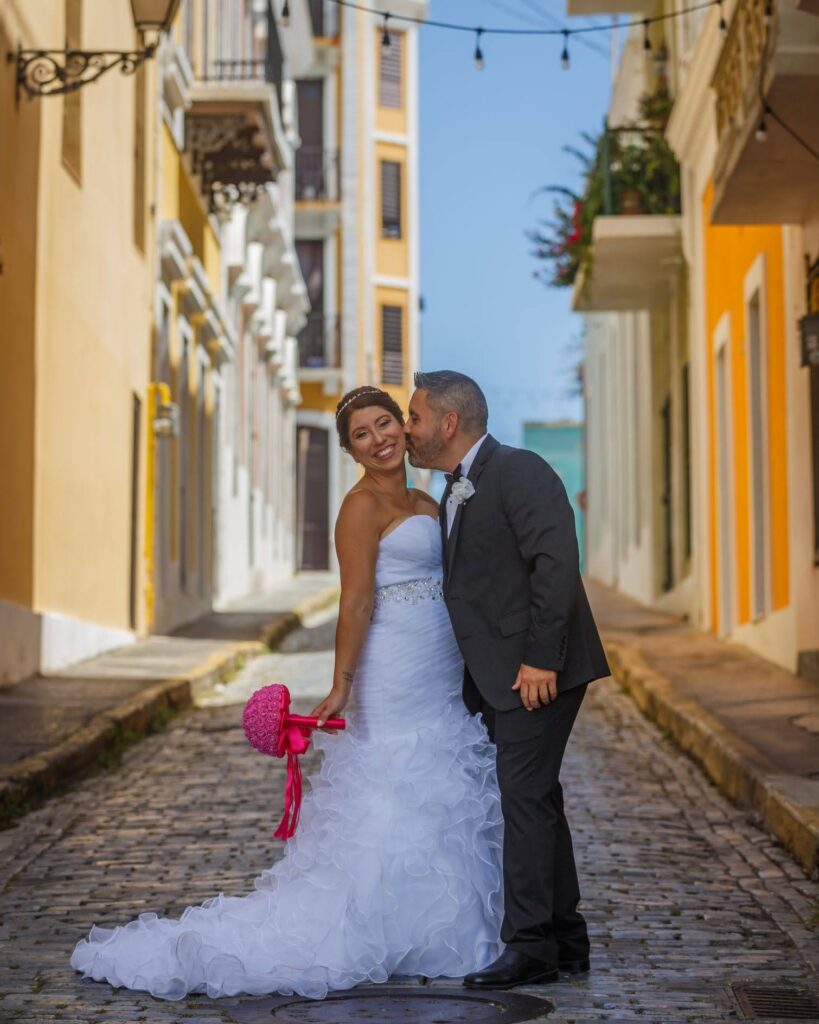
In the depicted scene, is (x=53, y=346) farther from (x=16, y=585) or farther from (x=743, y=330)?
(x=743, y=330)

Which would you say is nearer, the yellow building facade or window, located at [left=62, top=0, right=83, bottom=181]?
the yellow building facade

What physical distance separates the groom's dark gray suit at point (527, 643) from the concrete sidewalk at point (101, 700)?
3703 mm

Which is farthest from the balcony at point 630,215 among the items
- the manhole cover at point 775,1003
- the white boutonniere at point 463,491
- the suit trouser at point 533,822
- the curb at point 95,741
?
the manhole cover at point 775,1003

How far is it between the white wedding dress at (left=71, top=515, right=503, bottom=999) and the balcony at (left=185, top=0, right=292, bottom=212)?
16465 millimetres

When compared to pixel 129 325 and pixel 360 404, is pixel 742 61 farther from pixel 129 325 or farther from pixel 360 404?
pixel 360 404

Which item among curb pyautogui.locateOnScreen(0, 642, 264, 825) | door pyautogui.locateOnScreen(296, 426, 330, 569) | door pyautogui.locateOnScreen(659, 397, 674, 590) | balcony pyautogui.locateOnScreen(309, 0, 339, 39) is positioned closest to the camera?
curb pyautogui.locateOnScreen(0, 642, 264, 825)

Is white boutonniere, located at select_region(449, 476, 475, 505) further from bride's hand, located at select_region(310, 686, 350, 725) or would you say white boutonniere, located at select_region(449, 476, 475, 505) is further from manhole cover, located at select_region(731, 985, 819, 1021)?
manhole cover, located at select_region(731, 985, 819, 1021)

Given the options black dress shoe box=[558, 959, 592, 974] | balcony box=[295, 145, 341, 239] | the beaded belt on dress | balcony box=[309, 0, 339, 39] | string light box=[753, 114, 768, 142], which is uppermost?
balcony box=[309, 0, 339, 39]

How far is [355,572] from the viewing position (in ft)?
17.9

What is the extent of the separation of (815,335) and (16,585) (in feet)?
18.6

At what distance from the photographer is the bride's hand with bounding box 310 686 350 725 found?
5441mm

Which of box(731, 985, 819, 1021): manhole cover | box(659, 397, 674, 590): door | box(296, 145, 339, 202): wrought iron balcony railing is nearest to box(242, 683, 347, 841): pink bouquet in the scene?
box(731, 985, 819, 1021): manhole cover

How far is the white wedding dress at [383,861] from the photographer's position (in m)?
5.19

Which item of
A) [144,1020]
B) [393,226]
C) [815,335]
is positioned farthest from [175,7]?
[393,226]
